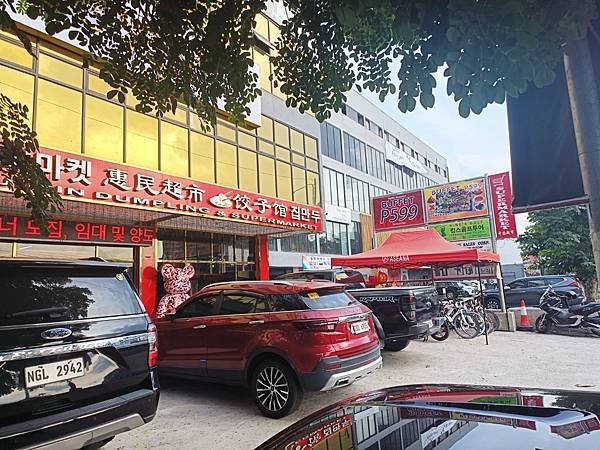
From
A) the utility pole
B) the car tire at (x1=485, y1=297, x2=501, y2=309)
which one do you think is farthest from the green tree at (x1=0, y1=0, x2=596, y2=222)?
the car tire at (x1=485, y1=297, x2=501, y2=309)

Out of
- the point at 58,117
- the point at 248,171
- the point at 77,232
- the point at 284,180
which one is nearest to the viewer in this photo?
the point at 58,117

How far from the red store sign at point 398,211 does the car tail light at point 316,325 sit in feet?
36.8

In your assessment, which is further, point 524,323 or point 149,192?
point 524,323

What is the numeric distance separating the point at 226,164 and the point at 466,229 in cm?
842

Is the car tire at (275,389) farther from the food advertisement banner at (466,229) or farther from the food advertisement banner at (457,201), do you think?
the food advertisement banner at (457,201)

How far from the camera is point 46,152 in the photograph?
24.6 ft

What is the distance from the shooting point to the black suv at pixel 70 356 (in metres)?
2.83

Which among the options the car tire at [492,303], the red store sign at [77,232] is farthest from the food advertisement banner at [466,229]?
the red store sign at [77,232]

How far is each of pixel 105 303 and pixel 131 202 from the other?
5.48 metres

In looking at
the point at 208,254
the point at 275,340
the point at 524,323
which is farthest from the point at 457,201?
the point at 275,340

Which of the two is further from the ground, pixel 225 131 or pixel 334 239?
pixel 225 131

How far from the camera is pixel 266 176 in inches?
594

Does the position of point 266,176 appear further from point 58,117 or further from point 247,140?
point 58,117

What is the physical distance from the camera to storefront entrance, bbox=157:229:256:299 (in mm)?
11844
